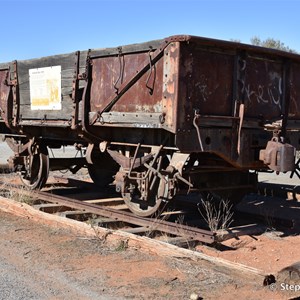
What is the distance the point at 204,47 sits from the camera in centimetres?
693

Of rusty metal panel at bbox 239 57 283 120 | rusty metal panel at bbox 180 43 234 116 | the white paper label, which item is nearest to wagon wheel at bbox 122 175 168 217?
rusty metal panel at bbox 180 43 234 116

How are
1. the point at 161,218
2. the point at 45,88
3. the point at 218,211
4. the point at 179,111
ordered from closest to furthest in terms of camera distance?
the point at 179,111
the point at 161,218
the point at 218,211
the point at 45,88

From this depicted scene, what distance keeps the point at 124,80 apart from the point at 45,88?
2517 mm

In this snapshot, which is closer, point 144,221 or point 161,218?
point 144,221

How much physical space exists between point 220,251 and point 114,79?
318 centimetres

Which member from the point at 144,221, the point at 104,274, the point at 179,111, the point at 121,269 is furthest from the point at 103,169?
the point at 104,274

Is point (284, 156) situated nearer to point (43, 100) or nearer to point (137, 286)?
point (137, 286)

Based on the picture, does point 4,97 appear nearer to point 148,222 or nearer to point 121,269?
point 148,222

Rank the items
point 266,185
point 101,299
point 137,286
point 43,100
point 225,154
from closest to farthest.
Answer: point 101,299
point 137,286
point 225,154
point 43,100
point 266,185

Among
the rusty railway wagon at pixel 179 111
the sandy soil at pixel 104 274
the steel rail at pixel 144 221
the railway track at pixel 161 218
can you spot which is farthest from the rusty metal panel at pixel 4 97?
the sandy soil at pixel 104 274

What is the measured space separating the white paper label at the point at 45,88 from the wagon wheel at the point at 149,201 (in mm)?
2271

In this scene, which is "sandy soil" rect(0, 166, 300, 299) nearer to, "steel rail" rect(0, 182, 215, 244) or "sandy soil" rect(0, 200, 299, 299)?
"sandy soil" rect(0, 200, 299, 299)

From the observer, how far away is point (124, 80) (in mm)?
7641

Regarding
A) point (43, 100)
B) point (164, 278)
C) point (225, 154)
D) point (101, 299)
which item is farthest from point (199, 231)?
point (43, 100)
